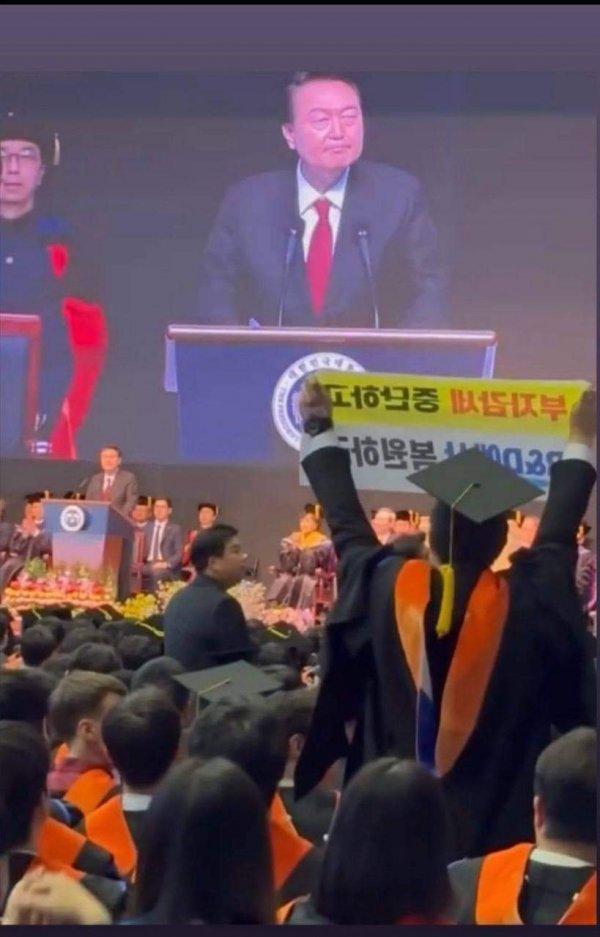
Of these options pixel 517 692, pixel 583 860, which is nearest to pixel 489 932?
pixel 583 860

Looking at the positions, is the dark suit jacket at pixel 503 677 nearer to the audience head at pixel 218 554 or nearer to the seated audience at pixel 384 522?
the audience head at pixel 218 554

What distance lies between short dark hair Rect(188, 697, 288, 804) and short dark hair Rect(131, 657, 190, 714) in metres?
0.55

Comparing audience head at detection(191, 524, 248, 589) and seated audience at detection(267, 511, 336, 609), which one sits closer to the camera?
audience head at detection(191, 524, 248, 589)

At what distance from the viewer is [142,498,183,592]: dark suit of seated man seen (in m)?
8.43

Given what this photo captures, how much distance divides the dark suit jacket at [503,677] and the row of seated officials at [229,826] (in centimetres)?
7

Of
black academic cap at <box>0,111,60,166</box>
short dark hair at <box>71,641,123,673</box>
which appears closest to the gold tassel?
short dark hair at <box>71,641,123,673</box>

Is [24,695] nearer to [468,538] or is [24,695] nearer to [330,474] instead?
[330,474]

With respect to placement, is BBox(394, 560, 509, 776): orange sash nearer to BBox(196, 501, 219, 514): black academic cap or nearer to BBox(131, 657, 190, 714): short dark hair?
BBox(131, 657, 190, 714): short dark hair

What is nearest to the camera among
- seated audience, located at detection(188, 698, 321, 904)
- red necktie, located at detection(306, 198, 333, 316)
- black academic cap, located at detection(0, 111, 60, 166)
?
seated audience, located at detection(188, 698, 321, 904)

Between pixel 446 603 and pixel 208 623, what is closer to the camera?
pixel 446 603

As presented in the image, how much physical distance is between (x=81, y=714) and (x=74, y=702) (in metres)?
0.03

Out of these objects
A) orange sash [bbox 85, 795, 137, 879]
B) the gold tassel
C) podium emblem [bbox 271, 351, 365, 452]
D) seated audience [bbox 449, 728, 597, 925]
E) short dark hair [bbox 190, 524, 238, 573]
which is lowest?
orange sash [bbox 85, 795, 137, 879]

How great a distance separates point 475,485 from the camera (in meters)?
3.54

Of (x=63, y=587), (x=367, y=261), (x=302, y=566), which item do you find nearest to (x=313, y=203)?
(x=367, y=261)
